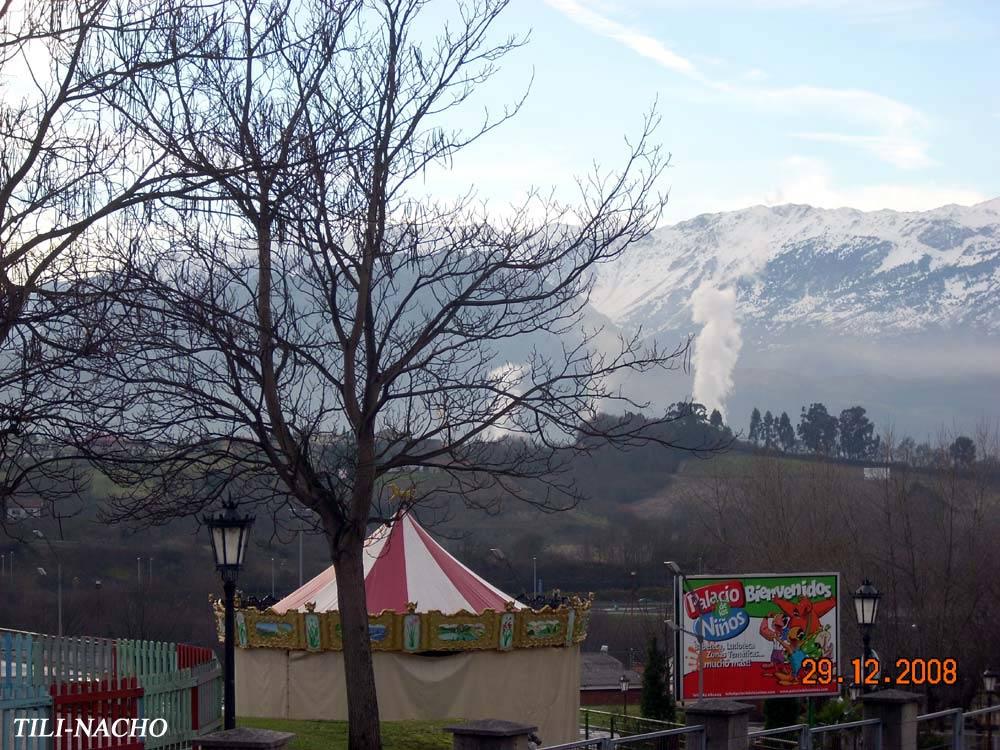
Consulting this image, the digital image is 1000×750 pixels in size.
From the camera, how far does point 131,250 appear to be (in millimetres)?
11375

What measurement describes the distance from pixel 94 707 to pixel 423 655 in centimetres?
1138

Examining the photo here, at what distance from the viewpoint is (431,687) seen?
23.3m

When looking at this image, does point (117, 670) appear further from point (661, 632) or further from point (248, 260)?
point (661, 632)

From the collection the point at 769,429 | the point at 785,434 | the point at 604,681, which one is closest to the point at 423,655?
the point at 604,681

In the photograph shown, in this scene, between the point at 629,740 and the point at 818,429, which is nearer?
the point at 629,740

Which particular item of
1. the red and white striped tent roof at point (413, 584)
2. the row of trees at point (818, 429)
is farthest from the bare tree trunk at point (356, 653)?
the row of trees at point (818, 429)

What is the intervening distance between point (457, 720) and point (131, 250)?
1313 cm

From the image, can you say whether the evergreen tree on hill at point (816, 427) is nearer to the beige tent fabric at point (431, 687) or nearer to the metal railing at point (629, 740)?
the beige tent fabric at point (431, 687)

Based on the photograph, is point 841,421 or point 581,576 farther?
point 841,421

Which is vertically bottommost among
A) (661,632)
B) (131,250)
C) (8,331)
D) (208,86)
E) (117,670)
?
(661,632)

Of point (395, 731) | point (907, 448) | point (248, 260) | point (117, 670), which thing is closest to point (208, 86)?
point (248, 260)

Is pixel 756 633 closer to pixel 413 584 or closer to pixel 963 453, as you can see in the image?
pixel 413 584

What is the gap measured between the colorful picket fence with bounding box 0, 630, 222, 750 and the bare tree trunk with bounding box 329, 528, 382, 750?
5.49ft

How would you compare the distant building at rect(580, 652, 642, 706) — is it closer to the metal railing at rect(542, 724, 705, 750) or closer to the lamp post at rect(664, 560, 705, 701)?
the lamp post at rect(664, 560, 705, 701)
